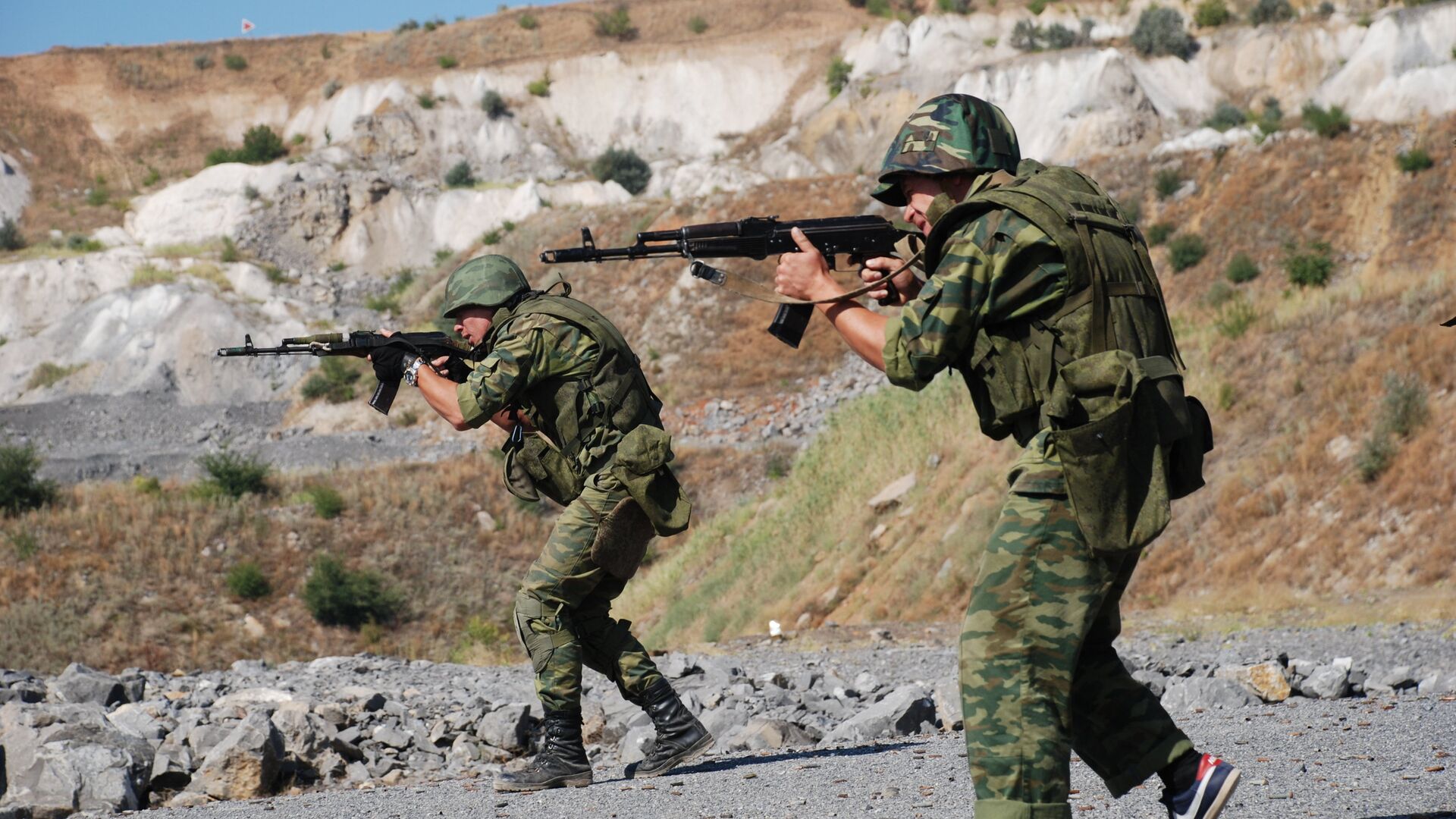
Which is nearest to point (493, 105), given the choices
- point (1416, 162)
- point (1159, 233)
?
point (1159, 233)

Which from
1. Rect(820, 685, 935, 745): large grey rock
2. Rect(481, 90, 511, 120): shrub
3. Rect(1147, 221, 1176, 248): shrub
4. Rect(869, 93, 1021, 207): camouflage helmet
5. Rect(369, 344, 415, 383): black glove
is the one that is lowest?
Rect(1147, 221, 1176, 248): shrub

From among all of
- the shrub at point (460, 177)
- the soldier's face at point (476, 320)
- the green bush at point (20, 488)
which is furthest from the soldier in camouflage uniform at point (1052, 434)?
the shrub at point (460, 177)

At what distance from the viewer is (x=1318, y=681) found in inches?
263

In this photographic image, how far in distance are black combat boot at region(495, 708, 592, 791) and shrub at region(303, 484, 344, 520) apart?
17206mm

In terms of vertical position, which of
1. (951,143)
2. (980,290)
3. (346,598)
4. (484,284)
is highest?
(951,143)

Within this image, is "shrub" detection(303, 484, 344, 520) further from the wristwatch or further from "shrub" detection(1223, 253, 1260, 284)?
the wristwatch

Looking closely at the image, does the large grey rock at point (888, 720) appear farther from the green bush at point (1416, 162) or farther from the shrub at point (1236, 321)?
the green bush at point (1416, 162)

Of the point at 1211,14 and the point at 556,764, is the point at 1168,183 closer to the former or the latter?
the point at 1211,14

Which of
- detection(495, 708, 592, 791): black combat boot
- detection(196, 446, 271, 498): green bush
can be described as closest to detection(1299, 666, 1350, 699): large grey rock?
detection(495, 708, 592, 791): black combat boot

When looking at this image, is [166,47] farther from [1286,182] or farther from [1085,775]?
[1085,775]

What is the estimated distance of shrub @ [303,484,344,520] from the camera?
22.1 m

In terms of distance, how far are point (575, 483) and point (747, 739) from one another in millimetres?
1581

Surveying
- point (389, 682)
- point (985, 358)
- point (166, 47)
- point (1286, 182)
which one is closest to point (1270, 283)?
point (1286, 182)

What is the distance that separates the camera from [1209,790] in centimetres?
337
